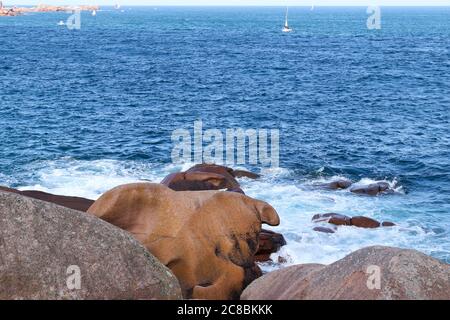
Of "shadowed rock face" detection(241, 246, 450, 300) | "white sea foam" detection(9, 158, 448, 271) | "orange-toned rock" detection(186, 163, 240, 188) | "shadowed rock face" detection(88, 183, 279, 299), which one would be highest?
"shadowed rock face" detection(241, 246, 450, 300)

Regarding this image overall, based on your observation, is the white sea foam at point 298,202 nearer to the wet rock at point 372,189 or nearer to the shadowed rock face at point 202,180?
the wet rock at point 372,189

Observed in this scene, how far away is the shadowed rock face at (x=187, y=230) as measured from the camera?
52.7 ft

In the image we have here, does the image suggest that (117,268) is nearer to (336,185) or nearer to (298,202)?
(298,202)

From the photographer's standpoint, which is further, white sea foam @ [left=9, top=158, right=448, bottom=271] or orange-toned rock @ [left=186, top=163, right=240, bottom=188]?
orange-toned rock @ [left=186, top=163, right=240, bottom=188]

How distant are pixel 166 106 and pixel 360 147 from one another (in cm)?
1986

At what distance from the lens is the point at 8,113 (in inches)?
2051

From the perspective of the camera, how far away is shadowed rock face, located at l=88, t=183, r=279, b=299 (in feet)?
52.7

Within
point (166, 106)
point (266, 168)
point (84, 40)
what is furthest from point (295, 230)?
point (84, 40)

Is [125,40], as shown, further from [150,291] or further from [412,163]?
[150,291]

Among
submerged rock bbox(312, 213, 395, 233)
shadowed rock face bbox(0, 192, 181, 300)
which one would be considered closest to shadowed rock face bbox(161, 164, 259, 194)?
submerged rock bbox(312, 213, 395, 233)

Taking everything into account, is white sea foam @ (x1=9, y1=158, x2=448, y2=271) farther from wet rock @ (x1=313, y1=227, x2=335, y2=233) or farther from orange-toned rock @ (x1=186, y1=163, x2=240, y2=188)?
orange-toned rock @ (x1=186, y1=163, x2=240, y2=188)

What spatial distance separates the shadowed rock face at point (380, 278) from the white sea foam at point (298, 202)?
12252 mm

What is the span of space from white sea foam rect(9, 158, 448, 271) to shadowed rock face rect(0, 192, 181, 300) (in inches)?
525
